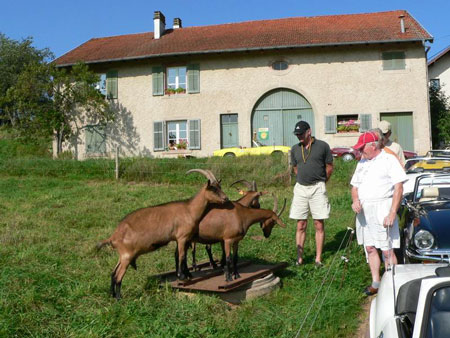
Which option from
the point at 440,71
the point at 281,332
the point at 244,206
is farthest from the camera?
the point at 440,71

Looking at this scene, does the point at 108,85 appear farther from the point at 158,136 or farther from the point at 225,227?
the point at 225,227

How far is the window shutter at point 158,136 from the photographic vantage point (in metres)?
26.6

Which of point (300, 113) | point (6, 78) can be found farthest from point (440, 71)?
point (6, 78)

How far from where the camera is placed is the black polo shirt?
690cm

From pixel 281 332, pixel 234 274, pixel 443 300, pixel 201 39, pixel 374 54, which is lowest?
pixel 281 332

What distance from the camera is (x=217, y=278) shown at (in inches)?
231

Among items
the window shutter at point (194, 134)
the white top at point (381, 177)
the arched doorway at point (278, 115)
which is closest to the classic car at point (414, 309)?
the white top at point (381, 177)

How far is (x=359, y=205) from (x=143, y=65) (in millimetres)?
23032

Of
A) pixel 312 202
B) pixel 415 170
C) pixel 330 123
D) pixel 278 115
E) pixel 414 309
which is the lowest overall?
pixel 414 309

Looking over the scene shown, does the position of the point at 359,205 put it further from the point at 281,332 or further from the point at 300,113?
the point at 300,113

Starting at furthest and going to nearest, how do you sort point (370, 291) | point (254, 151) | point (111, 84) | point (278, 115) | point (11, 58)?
point (11, 58) → point (111, 84) → point (278, 115) → point (254, 151) → point (370, 291)

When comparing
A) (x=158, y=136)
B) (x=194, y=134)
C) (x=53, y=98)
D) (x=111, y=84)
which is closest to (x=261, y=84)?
(x=194, y=134)

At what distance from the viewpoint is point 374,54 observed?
24.5 m

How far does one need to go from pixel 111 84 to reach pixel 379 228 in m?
24.1
